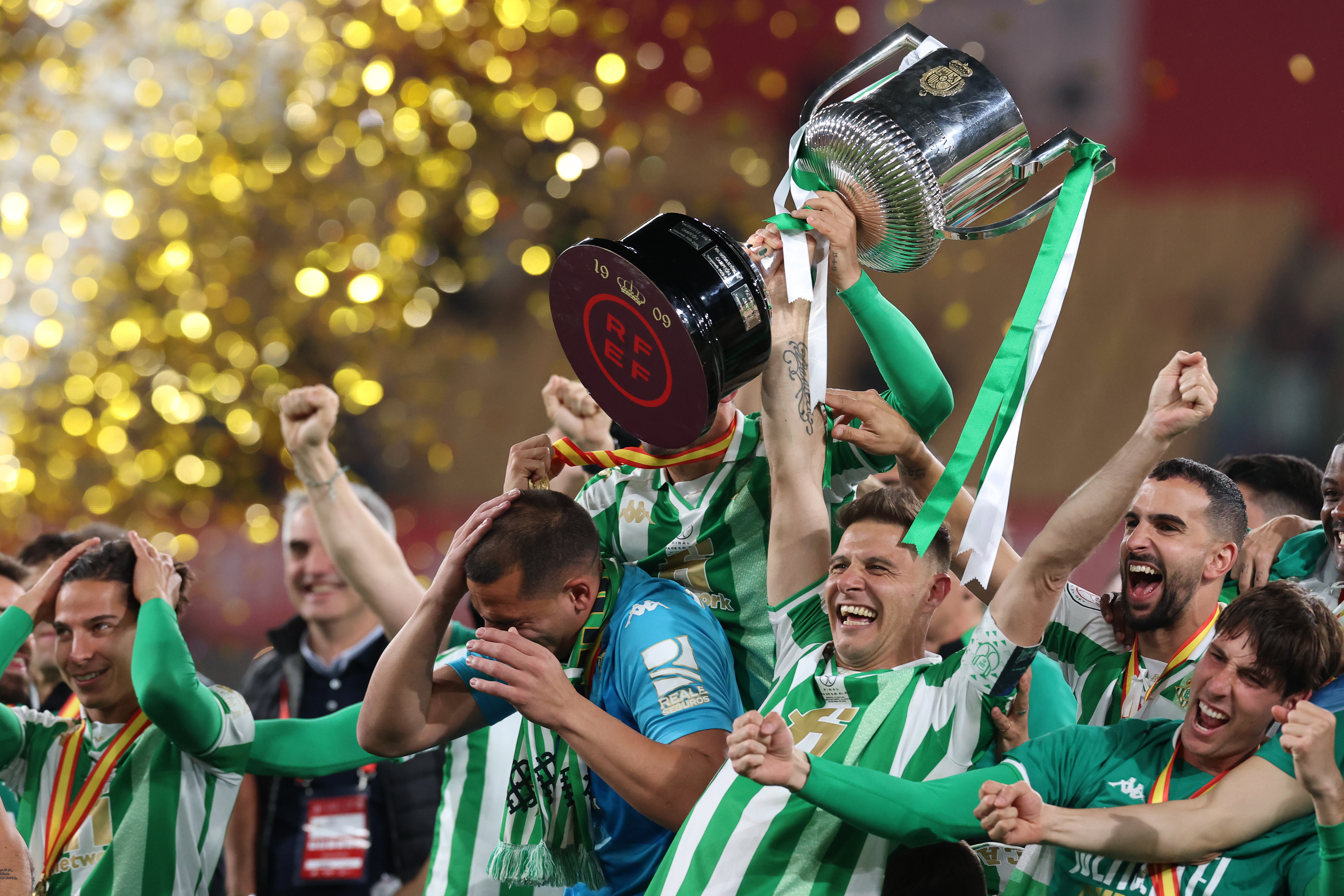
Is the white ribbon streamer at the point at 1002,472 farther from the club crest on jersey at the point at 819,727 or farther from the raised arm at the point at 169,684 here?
the raised arm at the point at 169,684

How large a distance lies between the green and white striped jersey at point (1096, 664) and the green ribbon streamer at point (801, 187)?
2.62 ft

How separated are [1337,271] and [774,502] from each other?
448 centimetres

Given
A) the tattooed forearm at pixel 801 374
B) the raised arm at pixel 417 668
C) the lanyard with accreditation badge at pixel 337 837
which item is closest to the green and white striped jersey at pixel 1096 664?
the tattooed forearm at pixel 801 374

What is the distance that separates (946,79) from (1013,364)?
0.47 m

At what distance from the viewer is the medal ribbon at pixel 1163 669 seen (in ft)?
7.43

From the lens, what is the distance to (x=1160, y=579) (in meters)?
2.32

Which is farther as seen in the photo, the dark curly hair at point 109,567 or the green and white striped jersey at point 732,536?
the dark curly hair at point 109,567

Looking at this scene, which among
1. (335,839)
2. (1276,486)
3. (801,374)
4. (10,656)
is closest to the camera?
(801,374)

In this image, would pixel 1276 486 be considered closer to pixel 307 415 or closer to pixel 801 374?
pixel 801 374

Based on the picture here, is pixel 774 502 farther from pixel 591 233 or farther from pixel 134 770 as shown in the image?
pixel 591 233

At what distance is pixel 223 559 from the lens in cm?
652

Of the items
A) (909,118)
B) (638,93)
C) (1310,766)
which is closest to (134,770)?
(909,118)

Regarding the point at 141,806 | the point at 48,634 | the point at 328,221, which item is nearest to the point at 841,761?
the point at 141,806

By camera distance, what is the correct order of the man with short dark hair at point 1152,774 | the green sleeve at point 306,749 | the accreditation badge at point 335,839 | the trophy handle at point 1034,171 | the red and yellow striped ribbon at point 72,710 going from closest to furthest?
the man with short dark hair at point 1152,774 → the trophy handle at point 1034,171 → the green sleeve at point 306,749 → the red and yellow striped ribbon at point 72,710 → the accreditation badge at point 335,839
